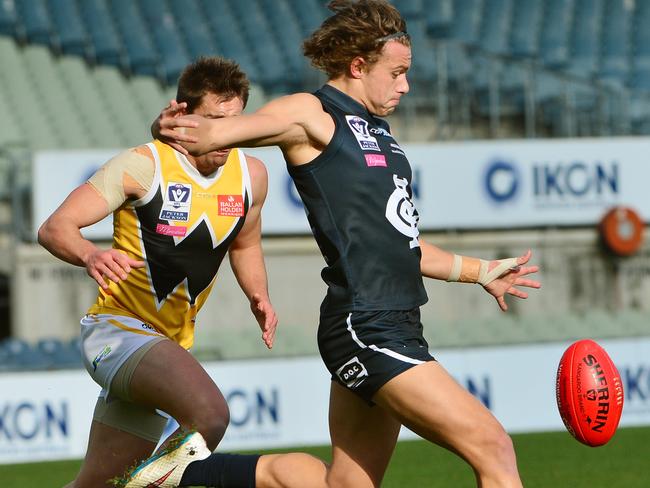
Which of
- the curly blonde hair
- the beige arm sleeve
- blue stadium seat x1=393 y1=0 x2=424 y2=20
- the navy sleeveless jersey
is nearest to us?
the navy sleeveless jersey

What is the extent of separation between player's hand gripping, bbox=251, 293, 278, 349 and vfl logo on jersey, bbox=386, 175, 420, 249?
895 millimetres

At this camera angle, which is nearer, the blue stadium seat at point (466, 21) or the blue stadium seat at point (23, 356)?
the blue stadium seat at point (23, 356)

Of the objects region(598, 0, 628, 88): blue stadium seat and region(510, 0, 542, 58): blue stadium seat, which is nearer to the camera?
region(598, 0, 628, 88): blue stadium seat

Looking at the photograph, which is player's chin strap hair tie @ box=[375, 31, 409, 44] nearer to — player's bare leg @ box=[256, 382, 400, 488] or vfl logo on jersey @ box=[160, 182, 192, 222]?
vfl logo on jersey @ box=[160, 182, 192, 222]

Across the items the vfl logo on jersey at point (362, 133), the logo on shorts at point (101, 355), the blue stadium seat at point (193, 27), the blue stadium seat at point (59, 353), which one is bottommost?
the blue stadium seat at point (59, 353)

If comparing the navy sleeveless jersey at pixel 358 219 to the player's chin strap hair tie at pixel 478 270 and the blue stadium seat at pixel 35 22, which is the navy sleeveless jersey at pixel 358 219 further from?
the blue stadium seat at pixel 35 22

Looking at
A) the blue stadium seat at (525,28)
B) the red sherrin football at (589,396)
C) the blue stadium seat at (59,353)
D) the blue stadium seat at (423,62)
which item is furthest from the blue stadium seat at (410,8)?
the red sherrin football at (589,396)

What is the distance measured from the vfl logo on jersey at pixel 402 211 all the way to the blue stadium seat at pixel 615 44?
45.5 ft

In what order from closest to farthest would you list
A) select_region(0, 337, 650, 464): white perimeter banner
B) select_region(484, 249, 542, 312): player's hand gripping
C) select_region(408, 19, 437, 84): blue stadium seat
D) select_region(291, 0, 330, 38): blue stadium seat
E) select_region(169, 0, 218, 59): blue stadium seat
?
1. select_region(484, 249, 542, 312): player's hand gripping
2. select_region(0, 337, 650, 464): white perimeter banner
3. select_region(408, 19, 437, 84): blue stadium seat
4. select_region(169, 0, 218, 59): blue stadium seat
5. select_region(291, 0, 330, 38): blue stadium seat

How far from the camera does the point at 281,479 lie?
4.61 m

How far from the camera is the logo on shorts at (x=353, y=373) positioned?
426cm

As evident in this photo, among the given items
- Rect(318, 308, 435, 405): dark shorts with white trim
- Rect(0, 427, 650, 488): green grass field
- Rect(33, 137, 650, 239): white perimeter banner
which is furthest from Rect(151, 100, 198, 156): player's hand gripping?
Rect(33, 137, 650, 239): white perimeter banner

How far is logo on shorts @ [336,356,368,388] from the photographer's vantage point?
4.26 metres

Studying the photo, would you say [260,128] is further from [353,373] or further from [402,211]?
[353,373]
